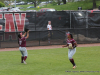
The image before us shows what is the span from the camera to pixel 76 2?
53.9 meters

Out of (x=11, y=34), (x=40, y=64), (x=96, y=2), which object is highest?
(x=96, y=2)

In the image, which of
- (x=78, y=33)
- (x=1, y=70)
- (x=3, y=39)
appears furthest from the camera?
(x=78, y=33)

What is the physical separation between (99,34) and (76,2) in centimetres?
3520

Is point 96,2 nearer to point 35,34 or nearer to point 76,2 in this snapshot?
point 76,2

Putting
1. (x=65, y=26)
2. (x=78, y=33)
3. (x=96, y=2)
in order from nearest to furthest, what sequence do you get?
(x=78, y=33) < (x=65, y=26) < (x=96, y=2)

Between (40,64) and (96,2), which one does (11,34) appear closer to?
(40,64)

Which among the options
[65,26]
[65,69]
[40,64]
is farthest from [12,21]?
[65,69]

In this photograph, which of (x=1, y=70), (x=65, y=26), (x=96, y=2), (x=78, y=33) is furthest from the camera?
(x=96, y=2)

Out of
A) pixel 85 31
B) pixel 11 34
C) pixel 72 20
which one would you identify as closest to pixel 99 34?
pixel 85 31

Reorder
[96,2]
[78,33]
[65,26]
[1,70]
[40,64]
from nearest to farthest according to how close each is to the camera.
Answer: [1,70], [40,64], [78,33], [65,26], [96,2]

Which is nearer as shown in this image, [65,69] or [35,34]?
[65,69]

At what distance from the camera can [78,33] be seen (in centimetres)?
1942

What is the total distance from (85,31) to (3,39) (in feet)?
24.6

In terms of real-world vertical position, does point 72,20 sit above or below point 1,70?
above
